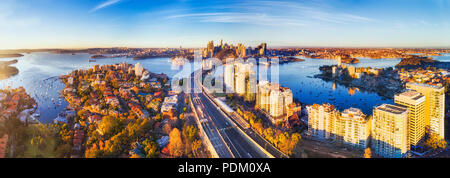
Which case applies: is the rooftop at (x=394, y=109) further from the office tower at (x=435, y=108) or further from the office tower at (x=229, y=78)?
the office tower at (x=229, y=78)

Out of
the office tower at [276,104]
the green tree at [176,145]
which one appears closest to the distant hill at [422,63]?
the office tower at [276,104]

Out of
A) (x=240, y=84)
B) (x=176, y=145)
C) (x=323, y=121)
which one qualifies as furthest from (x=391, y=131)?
(x=240, y=84)

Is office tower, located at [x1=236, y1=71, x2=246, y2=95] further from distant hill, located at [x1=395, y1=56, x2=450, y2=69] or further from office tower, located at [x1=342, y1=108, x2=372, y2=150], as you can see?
distant hill, located at [x1=395, y1=56, x2=450, y2=69]

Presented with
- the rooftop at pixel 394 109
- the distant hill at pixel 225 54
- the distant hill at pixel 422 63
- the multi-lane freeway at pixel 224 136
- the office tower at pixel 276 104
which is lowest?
the multi-lane freeway at pixel 224 136

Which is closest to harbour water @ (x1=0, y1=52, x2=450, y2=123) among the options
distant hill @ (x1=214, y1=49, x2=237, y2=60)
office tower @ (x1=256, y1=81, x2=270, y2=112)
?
distant hill @ (x1=214, y1=49, x2=237, y2=60)
